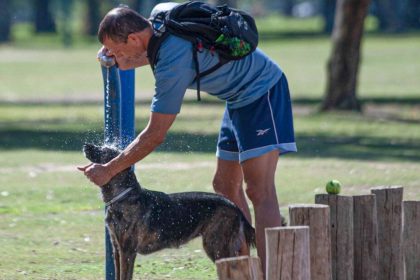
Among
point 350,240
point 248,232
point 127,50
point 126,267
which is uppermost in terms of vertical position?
point 127,50

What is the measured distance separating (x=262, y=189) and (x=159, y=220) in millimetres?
661

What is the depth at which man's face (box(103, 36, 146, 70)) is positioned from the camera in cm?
650

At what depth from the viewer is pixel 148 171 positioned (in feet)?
44.4

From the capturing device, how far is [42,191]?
1279cm

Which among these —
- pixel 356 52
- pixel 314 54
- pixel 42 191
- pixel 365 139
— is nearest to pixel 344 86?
pixel 356 52

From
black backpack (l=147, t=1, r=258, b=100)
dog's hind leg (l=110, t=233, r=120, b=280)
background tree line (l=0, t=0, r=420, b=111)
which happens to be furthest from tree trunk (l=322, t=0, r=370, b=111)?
dog's hind leg (l=110, t=233, r=120, b=280)

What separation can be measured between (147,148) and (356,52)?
15.6 meters

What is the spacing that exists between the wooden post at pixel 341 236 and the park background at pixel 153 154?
1.87 metres

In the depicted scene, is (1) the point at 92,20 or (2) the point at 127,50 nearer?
(2) the point at 127,50

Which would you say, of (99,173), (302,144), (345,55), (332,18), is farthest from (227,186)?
(332,18)

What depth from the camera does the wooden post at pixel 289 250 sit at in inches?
207

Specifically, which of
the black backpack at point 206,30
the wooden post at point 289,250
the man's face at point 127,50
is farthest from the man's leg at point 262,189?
the wooden post at point 289,250

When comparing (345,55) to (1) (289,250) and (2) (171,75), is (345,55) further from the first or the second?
(1) (289,250)

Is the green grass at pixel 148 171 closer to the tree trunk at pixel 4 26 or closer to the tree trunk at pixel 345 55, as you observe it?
the tree trunk at pixel 345 55
